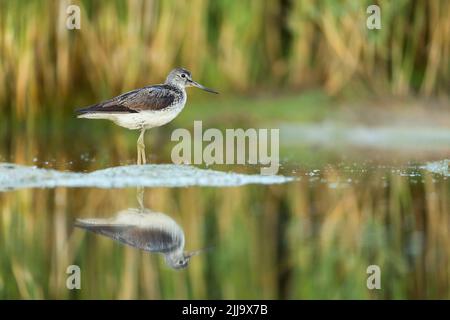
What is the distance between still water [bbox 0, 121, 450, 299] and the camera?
4855 mm

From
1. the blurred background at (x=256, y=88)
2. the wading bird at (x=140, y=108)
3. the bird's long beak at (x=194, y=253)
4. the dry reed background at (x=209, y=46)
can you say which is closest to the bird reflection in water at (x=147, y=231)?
the bird's long beak at (x=194, y=253)

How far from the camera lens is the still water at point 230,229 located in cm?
486

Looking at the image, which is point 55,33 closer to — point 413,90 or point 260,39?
point 260,39

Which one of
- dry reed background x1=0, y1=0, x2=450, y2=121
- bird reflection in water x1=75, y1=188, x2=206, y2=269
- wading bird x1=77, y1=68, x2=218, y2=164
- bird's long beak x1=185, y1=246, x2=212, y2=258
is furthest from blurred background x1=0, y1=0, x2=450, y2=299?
bird's long beak x1=185, y1=246, x2=212, y2=258

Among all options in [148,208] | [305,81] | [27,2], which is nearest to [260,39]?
[305,81]

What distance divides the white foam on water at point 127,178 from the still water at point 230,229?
1 centimetres

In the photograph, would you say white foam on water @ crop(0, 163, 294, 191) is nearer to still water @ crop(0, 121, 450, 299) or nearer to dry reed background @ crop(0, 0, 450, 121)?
still water @ crop(0, 121, 450, 299)

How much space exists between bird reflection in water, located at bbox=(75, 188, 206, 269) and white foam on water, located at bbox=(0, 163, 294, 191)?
74 centimetres

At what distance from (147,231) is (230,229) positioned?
53 centimetres

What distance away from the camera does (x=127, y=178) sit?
23.6 feet

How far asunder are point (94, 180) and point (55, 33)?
359cm

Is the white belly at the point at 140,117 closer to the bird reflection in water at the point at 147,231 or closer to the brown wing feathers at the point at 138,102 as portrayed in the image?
the brown wing feathers at the point at 138,102

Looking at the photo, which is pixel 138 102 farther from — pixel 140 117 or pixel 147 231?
pixel 147 231

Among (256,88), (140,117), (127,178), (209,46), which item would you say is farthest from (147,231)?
(256,88)
